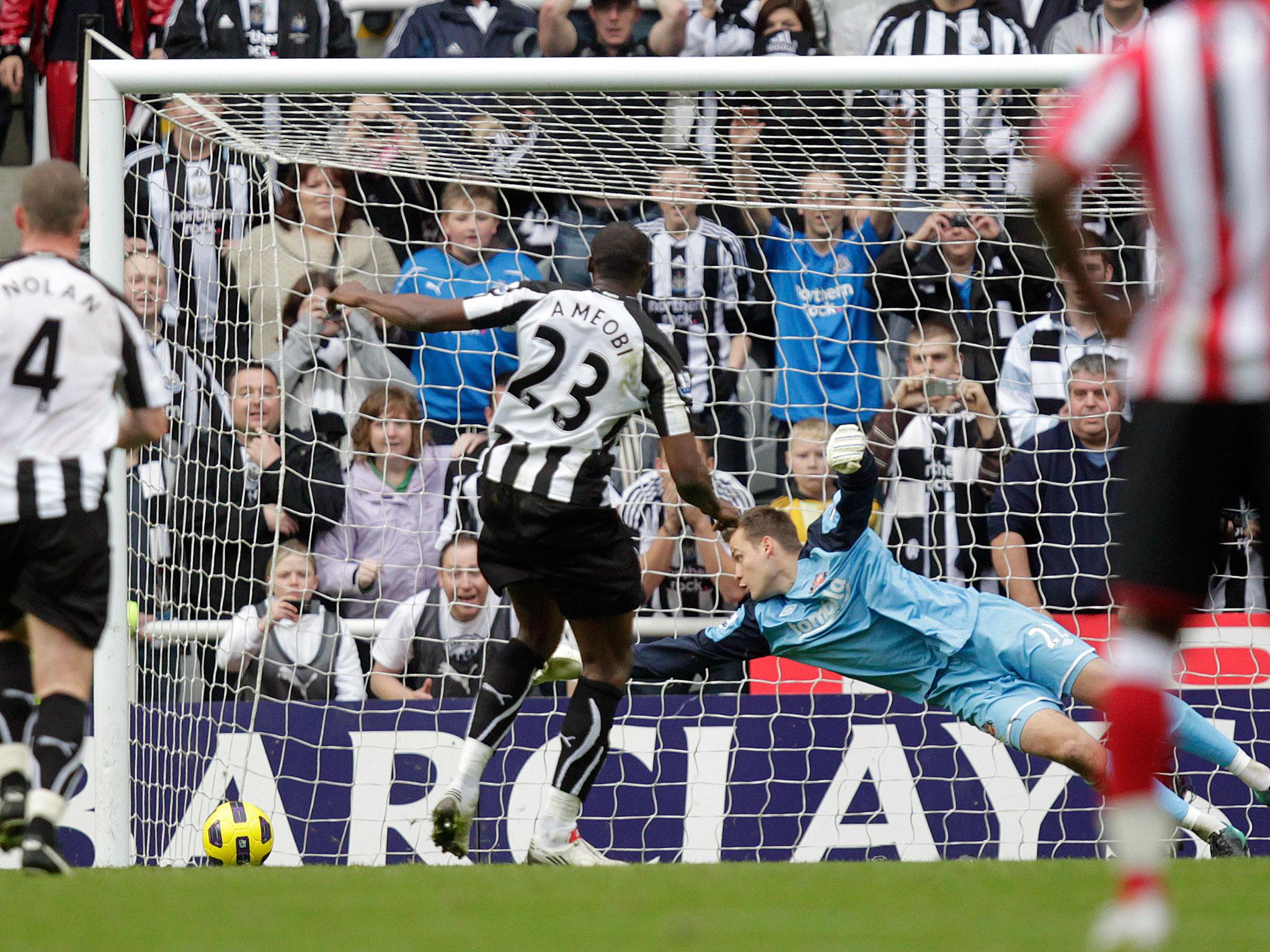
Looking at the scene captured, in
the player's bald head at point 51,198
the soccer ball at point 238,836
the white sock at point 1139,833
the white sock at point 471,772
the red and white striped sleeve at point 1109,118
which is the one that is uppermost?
the red and white striped sleeve at point 1109,118

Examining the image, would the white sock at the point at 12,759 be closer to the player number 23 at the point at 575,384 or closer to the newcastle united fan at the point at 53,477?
the newcastle united fan at the point at 53,477

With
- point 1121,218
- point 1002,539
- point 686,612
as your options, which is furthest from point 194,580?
point 1121,218

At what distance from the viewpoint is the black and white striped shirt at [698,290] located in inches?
352

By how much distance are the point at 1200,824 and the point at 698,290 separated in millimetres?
3854

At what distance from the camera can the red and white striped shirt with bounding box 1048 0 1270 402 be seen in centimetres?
308

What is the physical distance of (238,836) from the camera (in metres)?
6.82

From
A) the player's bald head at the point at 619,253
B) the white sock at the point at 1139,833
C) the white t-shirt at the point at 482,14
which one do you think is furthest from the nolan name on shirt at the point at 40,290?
the white t-shirt at the point at 482,14

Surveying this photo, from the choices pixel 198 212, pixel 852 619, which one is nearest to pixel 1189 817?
pixel 852 619

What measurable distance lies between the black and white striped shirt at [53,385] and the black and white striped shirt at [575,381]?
155 centimetres

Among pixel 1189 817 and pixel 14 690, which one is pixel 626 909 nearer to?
pixel 14 690

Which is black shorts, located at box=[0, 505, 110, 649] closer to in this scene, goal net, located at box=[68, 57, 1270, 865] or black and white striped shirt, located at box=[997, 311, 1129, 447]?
goal net, located at box=[68, 57, 1270, 865]

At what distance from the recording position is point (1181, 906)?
3.71m

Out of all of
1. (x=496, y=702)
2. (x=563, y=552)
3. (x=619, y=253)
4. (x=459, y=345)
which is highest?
(x=619, y=253)

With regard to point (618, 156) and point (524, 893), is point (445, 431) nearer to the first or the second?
point (618, 156)
